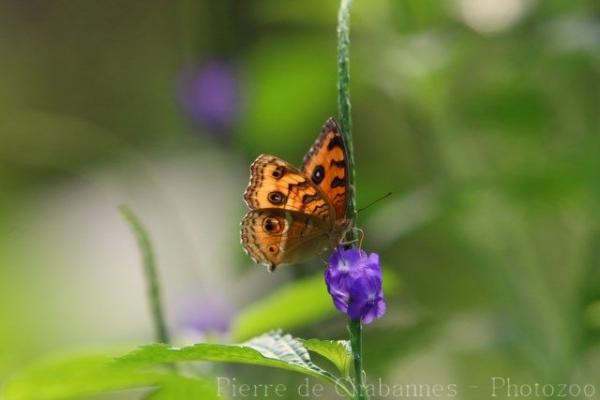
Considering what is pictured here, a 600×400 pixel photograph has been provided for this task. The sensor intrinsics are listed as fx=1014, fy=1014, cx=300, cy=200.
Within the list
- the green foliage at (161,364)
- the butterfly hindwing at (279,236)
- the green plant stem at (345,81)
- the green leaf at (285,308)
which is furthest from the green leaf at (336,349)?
the green leaf at (285,308)

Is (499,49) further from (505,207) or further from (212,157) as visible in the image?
(212,157)

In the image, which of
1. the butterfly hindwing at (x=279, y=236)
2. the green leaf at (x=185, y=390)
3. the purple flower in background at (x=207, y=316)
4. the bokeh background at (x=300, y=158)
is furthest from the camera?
the purple flower in background at (x=207, y=316)

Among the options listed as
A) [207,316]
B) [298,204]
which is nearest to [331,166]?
[298,204]

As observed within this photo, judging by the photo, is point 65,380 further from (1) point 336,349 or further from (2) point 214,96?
(2) point 214,96

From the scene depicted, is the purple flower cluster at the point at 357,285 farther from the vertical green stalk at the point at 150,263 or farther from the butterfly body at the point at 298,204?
the vertical green stalk at the point at 150,263

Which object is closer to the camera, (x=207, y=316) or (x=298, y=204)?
(x=298, y=204)

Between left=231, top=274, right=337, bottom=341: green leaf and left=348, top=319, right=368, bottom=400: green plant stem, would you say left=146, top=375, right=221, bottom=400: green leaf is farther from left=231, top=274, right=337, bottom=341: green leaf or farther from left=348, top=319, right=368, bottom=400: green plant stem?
left=231, top=274, right=337, bottom=341: green leaf

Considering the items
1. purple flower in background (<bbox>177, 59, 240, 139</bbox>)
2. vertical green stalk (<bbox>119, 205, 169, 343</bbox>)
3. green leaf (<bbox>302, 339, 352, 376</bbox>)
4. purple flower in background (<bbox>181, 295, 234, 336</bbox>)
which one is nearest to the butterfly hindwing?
vertical green stalk (<bbox>119, 205, 169, 343</bbox>)
